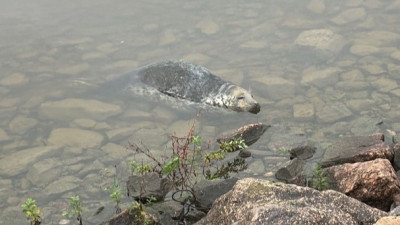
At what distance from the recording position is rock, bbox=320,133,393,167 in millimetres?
4707

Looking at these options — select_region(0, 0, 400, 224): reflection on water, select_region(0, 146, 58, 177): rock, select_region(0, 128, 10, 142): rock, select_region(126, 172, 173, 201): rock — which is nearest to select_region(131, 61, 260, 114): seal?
select_region(0, 0, 400, 224): reflection on water

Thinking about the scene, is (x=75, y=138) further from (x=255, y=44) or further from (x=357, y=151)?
(x=255, y=44)

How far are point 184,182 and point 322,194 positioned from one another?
1586mm

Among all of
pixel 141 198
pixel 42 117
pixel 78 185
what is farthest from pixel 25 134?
pixel 141 198

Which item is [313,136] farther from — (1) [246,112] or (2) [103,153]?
(2) [103,153]

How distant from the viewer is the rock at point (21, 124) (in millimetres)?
7188

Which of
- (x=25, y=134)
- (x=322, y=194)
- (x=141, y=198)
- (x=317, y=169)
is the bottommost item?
(x=25, y=134)

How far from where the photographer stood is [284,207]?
126 inches

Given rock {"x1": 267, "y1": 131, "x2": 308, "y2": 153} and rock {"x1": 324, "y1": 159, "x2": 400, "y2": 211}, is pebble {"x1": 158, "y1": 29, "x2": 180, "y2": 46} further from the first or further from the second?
rock {"x1": 324, "y1": 159, "x2": 400, "y2": 211}

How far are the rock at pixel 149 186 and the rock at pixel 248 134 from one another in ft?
4.23

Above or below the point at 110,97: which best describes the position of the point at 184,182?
above

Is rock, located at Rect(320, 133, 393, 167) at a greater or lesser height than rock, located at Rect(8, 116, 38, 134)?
greater

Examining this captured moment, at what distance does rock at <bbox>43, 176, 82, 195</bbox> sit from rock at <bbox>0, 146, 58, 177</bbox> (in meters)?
0.61

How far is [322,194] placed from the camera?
11.5 feet
